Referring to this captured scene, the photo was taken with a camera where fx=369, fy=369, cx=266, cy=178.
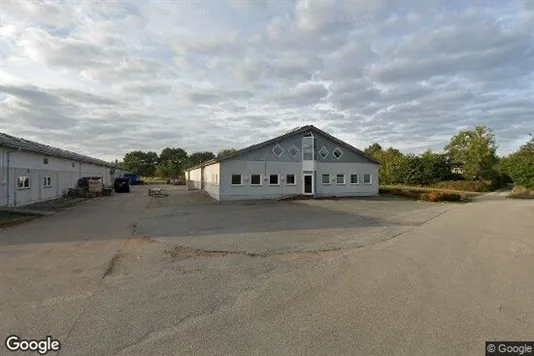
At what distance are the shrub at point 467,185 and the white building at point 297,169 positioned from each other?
1678 centimetres

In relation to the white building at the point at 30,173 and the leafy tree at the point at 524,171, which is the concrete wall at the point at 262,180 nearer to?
the white building at the point at 30,173

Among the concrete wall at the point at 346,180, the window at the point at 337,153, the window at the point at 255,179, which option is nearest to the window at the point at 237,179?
the window at the point at 255,179

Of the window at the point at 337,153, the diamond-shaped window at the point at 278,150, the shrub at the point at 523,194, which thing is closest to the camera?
the diamond-shaped window at the point at 278,150

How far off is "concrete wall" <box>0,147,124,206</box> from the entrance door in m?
19.9

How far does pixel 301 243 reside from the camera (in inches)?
428

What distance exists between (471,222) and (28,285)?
54.5 ft

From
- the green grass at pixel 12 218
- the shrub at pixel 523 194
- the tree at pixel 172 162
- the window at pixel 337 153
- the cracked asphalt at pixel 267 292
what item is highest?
the tree at pixel 172 162

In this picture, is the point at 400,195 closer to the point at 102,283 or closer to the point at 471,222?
the point at 471,222

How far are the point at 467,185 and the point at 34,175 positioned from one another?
149ft

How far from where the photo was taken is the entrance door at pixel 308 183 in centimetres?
3130

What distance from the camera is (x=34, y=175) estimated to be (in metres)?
25.0

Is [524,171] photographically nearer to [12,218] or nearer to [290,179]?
[290,179]

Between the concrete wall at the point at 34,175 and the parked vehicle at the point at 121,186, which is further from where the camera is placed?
the parked vehicle at the point at 121,186

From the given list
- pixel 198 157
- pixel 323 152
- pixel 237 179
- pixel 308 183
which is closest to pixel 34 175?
pixel 237 179
